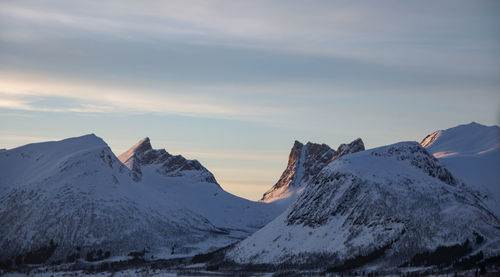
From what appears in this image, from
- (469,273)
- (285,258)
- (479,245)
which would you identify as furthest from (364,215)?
(469,273)

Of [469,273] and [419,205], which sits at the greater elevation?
[419,205]

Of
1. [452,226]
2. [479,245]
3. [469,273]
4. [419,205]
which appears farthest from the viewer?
[419,205]

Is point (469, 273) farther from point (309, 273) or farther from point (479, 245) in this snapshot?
point (309, 273)

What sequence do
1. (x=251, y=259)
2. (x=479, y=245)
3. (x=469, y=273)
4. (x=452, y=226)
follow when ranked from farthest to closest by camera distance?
(x=251, y=259), (x=452, y=226), (x=479, y=245), (x=469, y=273)

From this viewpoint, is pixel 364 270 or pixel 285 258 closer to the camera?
pixel 364 270

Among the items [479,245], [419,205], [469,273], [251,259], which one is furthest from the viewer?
[251,259]

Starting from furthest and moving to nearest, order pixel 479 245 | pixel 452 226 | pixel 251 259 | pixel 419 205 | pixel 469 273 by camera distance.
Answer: pixel 251 259
pixel 419 205
pixel 452 226
pixel 479 245
pixel 469 273

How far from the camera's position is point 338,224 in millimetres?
190500

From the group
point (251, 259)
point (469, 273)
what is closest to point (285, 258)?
point (251, 259)

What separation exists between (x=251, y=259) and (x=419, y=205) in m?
43.5

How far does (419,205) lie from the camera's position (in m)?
182

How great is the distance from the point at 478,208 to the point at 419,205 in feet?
44.4

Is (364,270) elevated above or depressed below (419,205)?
below

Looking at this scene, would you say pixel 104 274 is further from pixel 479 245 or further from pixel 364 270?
pixel 479 245
